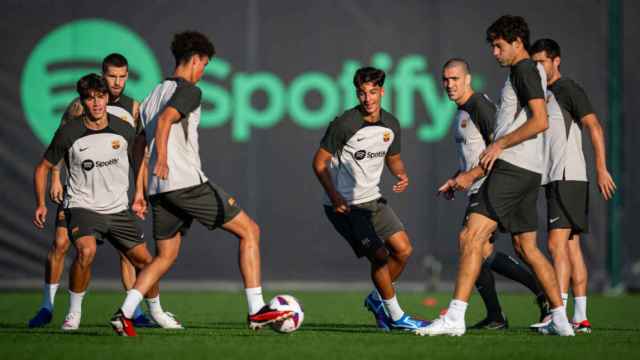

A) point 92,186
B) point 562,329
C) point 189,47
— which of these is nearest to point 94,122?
point 92,186

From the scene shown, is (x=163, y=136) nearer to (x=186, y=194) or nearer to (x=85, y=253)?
(x=186, y=194)

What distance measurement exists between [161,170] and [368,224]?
82.5 inches

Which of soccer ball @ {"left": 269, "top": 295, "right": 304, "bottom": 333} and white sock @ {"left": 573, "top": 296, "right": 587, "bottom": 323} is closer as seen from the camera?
soccer ball @ {"left": 269, "top": 295, "right": 304, "bottom": 333}

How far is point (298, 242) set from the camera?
13875mm

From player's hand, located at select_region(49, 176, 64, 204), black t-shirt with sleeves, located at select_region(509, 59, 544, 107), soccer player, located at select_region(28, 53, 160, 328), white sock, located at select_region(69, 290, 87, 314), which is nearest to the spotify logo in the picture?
soccer player, located at select_region(28, 53, 160, 328)

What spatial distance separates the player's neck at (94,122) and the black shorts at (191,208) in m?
1.13

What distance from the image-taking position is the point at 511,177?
7461 millimetres

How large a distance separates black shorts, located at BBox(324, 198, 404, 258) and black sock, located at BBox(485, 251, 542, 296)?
1.10 meters

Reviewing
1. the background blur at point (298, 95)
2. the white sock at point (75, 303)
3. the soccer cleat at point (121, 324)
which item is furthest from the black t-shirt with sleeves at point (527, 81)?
the background blur at point (298, 95)

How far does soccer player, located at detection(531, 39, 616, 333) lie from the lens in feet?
28.3

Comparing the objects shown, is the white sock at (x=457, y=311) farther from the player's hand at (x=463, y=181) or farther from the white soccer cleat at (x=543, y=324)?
the white soccer cleat at (x=543, y=324)

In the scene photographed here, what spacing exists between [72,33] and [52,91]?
2.59 ft

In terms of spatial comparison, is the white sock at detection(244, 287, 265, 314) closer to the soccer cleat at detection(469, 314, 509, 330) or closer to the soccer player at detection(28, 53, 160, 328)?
the soccer player at detection(28, 53, 160, 328)

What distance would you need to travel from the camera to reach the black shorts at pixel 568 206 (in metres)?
8.70
